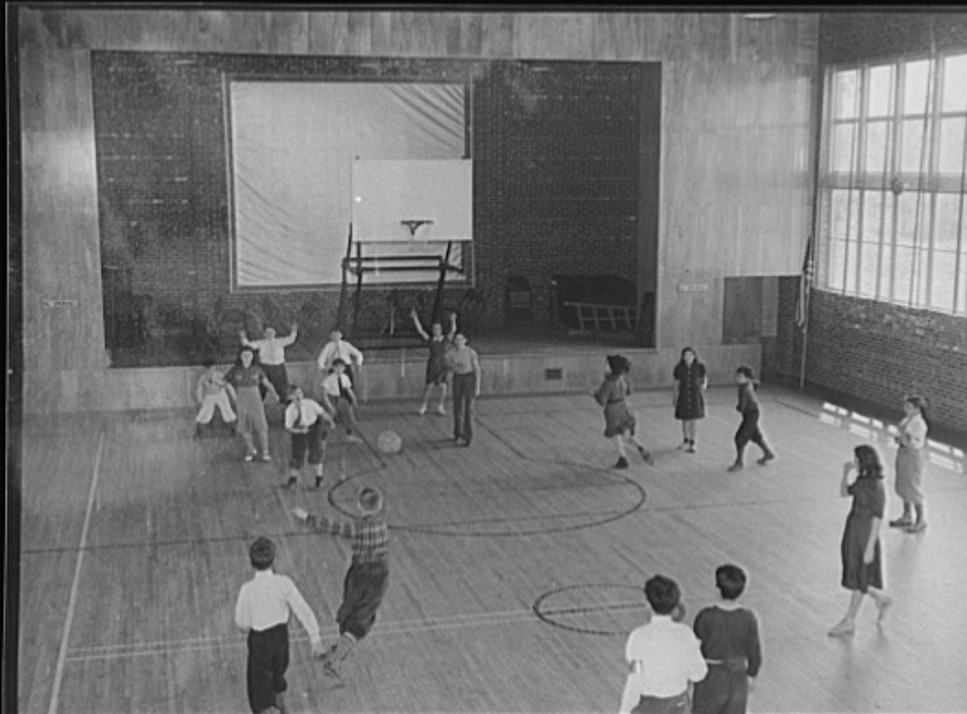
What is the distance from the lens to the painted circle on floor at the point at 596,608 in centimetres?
720

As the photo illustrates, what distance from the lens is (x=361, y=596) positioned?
7211 mm

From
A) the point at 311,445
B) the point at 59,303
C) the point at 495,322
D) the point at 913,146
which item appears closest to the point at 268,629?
the point at 311,445

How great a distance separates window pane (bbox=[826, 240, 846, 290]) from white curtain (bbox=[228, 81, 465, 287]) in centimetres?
243

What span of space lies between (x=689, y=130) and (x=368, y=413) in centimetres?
254

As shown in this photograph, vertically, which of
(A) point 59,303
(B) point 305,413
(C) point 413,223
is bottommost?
(B) point 305,413

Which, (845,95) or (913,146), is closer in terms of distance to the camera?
(845,95)

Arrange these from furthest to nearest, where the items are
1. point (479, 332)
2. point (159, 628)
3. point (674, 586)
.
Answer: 1. point (479, 332)
2. point (159, 628)
3. point (674, 586)

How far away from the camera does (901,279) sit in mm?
8000

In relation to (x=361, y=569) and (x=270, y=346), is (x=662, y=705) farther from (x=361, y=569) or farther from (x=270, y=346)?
(x=270, y=346)

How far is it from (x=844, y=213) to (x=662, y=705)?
3.40 metres

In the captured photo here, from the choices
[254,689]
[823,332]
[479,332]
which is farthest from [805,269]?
[254,689]

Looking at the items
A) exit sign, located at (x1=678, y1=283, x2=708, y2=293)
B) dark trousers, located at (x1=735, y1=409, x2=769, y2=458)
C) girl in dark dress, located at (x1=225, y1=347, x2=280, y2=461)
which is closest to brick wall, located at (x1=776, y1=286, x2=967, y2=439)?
dark trousers, located at (x1=735, y1=409, x2=769, y2=458)

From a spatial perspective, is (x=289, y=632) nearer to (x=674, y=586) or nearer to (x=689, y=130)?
(x=674, y=586)

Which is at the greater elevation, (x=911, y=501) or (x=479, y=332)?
(x=479, y=332)
